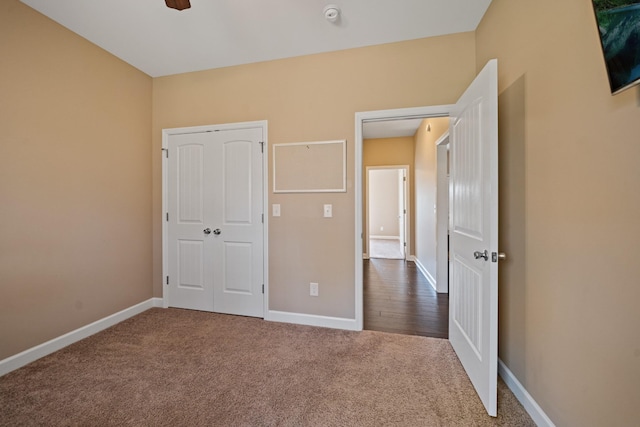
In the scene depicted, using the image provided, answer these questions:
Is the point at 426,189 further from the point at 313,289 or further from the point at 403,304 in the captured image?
the point at 313,289

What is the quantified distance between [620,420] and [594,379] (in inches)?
5.5

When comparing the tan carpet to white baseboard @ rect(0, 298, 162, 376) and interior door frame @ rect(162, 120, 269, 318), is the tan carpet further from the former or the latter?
interior door frame @ rect(162, 120, 269, 318)

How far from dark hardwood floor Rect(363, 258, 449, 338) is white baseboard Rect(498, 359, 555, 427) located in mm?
663

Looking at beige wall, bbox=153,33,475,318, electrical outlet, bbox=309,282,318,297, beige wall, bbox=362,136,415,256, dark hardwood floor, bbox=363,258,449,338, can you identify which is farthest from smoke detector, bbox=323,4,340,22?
beige wall, bbox=362,136,415,256

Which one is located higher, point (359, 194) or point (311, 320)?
point (359, 194)

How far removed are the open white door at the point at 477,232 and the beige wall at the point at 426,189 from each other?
1.62m

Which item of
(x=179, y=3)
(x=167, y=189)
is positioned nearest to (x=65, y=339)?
(x=167, y=189)

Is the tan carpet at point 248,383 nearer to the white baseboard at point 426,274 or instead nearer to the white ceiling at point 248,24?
the white baseboard at point 426,274

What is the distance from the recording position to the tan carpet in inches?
59.9

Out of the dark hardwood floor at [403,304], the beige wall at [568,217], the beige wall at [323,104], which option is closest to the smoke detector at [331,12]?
the beige wall at [323,104]

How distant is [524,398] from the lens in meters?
1.59

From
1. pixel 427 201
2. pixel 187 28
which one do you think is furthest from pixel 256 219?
pixel 427 201

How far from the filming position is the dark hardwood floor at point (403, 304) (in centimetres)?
268

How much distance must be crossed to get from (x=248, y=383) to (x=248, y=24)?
2.75m
